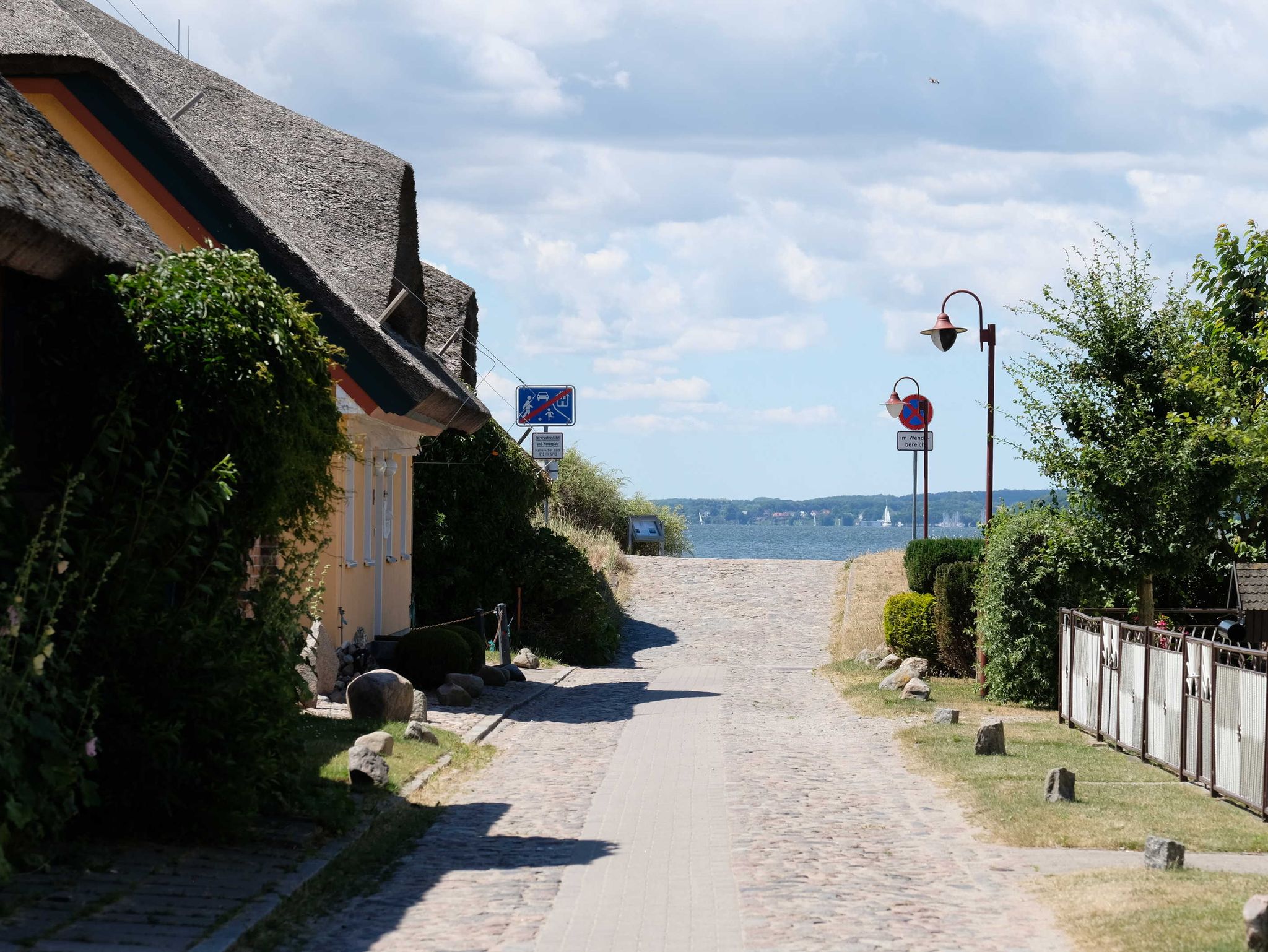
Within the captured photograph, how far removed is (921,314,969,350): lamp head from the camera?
2123 centimetres

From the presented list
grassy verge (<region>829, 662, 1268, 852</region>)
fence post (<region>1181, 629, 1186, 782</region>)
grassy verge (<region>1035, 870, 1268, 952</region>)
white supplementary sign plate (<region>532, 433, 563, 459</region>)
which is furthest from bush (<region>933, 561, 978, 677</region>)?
grassy verge (<region>1035, 870, 1268, 952</region>)

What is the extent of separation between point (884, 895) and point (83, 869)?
4.08m

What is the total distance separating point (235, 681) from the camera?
27.6 feet

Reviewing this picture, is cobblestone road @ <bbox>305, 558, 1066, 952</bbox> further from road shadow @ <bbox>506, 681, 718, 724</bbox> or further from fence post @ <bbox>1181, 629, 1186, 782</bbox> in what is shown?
fence post @ <bbox>1181, 629, 1186, 782</bbox>

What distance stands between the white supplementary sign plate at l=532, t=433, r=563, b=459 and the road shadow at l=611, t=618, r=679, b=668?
13.1ft

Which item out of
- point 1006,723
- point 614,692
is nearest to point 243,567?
point 1006,723

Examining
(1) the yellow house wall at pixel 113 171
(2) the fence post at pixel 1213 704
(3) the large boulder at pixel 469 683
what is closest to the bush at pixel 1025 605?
(2) the fence post at pixel 1213 704

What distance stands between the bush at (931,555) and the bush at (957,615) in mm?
1780

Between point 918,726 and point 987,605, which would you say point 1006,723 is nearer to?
point 918,726

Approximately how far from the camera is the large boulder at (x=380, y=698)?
584 inches

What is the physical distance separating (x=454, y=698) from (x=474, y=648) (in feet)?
9.83

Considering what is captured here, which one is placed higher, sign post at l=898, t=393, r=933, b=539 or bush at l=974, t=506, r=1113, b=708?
sign post at l=898, t=393, r=933, b=539

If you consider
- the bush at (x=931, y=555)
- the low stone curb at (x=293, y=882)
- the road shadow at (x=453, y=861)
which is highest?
the bush at (x=931, y=555)

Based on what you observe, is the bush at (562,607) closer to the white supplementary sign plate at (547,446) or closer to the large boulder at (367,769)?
the white supplementary sign plate at (547,446)
